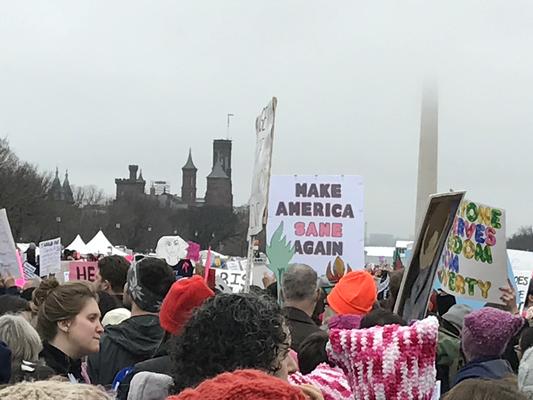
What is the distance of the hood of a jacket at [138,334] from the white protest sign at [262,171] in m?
1.73

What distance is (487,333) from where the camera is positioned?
182 inches

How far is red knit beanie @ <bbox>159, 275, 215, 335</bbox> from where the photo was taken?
13.1 feet

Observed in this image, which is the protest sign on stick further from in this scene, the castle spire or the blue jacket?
the castle spire

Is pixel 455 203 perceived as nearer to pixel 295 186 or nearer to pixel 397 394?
pixel 397 394

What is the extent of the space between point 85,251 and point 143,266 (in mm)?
33336

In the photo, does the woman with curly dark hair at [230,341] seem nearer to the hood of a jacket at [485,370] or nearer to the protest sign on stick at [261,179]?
the hood of a jacket at [485,370]

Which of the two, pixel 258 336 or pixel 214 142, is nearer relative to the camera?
pixel 258 336

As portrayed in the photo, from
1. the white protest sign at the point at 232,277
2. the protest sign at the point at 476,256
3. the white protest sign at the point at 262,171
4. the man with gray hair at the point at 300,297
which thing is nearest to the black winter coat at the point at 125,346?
the man with gray hair at the point at 300,297

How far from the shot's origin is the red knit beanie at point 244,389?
1781 mm

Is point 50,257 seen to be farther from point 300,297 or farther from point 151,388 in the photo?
point 151,388

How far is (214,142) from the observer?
16662 centimetres

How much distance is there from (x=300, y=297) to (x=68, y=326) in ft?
5.15

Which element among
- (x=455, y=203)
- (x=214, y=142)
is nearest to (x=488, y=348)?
(x=455, y=203)

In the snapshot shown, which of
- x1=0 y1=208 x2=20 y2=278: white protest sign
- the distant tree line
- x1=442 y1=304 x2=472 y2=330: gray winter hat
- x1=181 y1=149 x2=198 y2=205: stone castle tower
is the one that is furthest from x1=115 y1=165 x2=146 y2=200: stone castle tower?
x1=442 y1=304 x2=472 y2=330: gray winter hat
